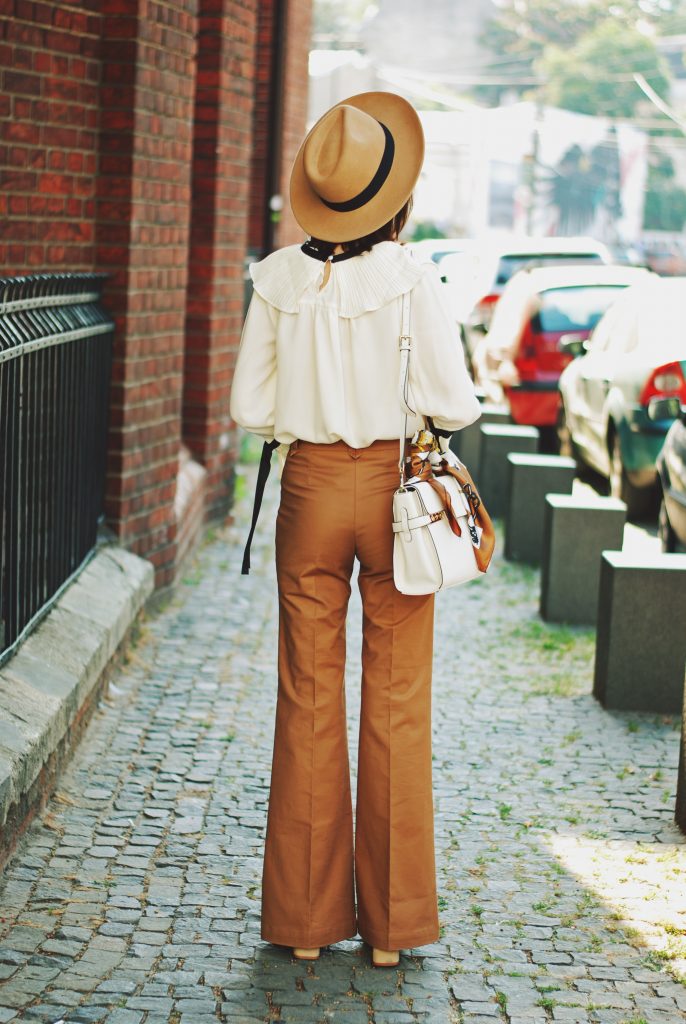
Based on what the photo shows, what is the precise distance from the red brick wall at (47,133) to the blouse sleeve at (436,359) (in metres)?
3.01

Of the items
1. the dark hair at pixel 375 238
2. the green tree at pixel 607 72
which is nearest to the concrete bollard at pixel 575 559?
the dark hair at pixel 375 238

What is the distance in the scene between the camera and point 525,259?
68.7 feet

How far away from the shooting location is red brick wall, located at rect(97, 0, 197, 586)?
7.14m

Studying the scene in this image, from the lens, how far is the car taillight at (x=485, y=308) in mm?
19531

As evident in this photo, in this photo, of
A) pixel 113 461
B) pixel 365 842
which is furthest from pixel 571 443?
pixel 365 842

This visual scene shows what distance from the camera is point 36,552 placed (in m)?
5.72

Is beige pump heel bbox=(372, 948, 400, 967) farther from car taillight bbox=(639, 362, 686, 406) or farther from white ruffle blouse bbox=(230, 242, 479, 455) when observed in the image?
car taillight bbox=(639, 362, 686, 406)

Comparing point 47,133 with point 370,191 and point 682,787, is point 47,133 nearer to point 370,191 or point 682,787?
point 370,191

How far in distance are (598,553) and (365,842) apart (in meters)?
4.52

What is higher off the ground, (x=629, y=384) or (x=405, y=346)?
(x=405, y=346)

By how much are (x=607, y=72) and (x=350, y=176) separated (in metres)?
98.1

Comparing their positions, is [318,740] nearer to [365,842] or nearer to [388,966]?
[365,842]

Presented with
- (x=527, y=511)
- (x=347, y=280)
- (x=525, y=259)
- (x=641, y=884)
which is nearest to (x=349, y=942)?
(x=641, y=884)

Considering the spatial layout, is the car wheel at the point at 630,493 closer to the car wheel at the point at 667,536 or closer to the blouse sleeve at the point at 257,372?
the car wheel at the point at 667,536
